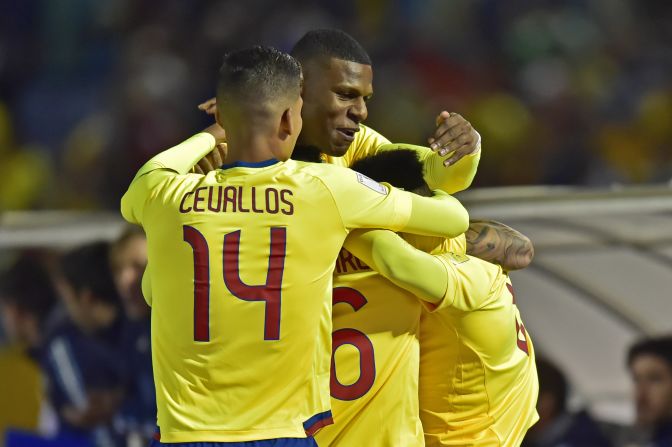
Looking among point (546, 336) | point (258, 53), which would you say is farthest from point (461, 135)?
point (546, 336)

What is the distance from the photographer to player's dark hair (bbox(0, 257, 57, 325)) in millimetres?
4926

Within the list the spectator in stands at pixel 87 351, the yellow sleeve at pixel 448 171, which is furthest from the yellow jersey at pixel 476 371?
the spectator in stands at pixel 87 351

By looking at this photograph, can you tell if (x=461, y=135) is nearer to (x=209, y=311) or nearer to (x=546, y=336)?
(x=209, y=311)

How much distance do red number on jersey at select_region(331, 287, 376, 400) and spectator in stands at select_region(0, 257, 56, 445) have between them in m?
2.92

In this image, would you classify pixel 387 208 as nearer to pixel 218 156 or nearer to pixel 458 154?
pixel 458 154

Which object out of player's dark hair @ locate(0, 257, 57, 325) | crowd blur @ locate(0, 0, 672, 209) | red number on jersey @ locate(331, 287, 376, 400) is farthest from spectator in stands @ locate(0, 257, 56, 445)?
red number on jersey @ locate(331, 287, 376, 400)

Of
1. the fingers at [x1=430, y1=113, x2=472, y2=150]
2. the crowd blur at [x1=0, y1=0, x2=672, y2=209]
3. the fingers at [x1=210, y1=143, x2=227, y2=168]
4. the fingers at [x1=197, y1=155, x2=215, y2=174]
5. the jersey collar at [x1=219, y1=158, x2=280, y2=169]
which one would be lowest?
the jersey collar at [x1=219, y1=158, x2=280, y2=169]

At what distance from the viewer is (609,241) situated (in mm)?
4867

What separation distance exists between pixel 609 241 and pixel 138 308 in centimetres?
205

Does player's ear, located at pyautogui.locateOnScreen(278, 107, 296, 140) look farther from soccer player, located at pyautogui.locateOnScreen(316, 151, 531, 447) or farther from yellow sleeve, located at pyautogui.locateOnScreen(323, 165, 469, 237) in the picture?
soccer player, located at pyautogui.locateOnScreen(316, 151, 531, 447)

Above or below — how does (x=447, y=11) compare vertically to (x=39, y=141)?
above

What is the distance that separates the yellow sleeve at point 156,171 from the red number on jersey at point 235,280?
0.45 ft

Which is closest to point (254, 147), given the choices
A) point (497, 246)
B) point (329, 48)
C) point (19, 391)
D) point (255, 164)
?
point (255, 164)

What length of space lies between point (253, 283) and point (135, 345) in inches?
115
